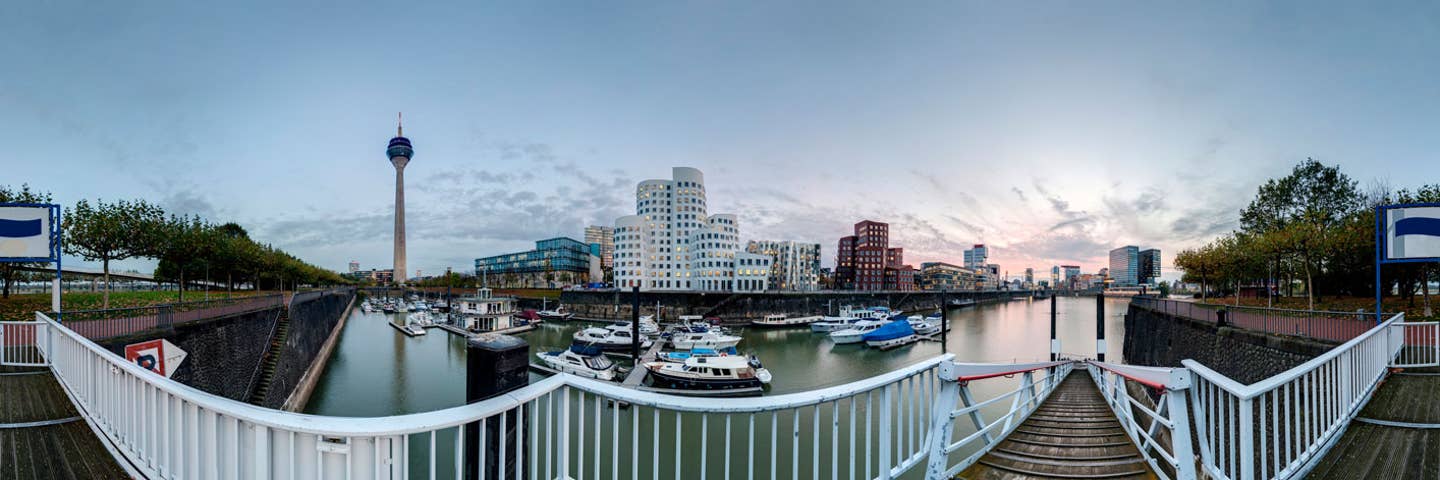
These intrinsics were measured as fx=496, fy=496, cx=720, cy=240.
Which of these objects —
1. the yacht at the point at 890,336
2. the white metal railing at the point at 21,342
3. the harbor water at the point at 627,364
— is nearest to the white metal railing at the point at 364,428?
the white metal railing at the point at 21,342

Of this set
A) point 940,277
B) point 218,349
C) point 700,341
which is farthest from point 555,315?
point 940,277

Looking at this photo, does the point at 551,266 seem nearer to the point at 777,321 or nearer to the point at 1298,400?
the point at 777,321

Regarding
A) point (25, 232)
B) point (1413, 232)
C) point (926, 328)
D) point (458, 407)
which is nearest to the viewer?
point (458, 407)

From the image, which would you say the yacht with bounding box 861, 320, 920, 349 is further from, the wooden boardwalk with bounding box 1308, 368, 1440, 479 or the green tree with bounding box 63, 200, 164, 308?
the green tree with bounding box 63, 200, 164, 308

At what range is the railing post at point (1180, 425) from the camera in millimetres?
3506

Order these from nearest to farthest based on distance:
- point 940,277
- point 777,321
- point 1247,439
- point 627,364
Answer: point 1247,439 < point 627,364 < point 777,321 < point 940,277

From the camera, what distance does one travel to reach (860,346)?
35219mm

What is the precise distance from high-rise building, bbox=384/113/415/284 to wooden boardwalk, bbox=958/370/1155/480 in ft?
425

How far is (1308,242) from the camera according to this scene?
18.9 metres

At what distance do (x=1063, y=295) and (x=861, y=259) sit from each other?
102 m

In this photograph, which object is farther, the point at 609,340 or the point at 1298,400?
the point at 609,340

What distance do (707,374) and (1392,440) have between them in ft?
57.8

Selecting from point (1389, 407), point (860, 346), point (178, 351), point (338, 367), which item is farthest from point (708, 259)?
point (1389, 407)

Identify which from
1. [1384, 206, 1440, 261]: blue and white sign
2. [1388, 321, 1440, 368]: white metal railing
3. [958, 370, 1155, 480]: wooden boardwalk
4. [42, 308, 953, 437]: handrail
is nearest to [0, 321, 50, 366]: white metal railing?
[42, 308, 953, 437]: handrail
